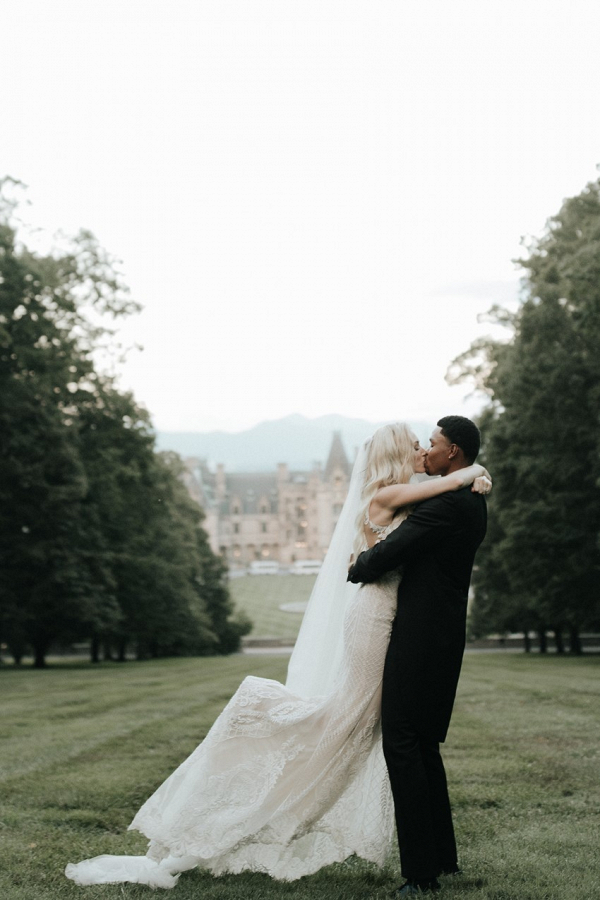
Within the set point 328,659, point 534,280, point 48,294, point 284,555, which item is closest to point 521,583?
point 534,280

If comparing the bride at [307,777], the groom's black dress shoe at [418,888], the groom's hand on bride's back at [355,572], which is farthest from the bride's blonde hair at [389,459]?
the groom's black dress shoe at [418,888]

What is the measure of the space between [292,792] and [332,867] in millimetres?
729

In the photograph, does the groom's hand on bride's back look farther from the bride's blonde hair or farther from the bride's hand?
the bride's hand

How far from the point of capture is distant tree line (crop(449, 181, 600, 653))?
28641 mm

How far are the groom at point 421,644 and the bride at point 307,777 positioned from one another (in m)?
0.12

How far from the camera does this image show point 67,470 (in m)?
29.0

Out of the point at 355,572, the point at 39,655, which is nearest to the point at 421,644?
the point at 355,572

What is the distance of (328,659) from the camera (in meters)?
5.46

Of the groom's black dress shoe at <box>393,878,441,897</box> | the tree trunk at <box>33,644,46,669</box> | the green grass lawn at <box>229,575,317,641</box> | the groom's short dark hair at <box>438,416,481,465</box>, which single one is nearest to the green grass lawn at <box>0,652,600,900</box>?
the groom's black dress shoe at <box>393,878,441,897</box>

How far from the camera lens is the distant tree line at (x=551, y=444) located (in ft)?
94.0

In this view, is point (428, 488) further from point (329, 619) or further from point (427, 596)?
point (329, 619)

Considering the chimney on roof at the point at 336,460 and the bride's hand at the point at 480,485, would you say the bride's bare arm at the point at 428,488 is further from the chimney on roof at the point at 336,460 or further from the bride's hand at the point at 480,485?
the chimney on roof at the point at 336,460

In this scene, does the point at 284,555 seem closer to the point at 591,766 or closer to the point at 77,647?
the point at 77,647

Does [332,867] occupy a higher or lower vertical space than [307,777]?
lower
